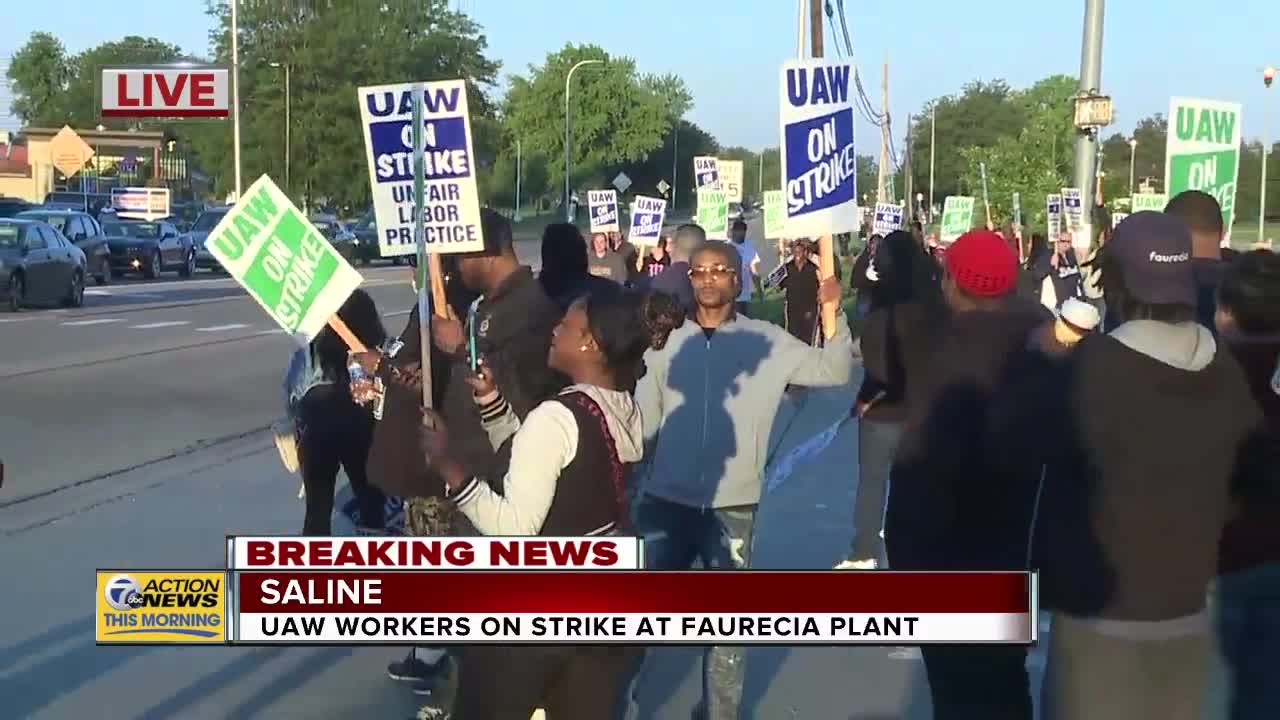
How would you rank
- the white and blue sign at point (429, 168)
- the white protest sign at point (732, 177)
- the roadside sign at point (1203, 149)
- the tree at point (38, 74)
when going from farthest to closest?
the tree at point (38, 74) → the white protest sign at point (732, 177) → the roadside sign at point (1203, 149) → the white and blue sign at point (429, 168)

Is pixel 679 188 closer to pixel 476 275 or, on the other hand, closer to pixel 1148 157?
pixel 1148 157

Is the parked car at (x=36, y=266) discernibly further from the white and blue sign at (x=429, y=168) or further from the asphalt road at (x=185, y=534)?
the white and blue sign at (x=429, y=168)

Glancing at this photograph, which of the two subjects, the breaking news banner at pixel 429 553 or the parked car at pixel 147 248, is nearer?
the breaking news banner at pixel 429 553

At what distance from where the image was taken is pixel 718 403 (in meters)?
6.20

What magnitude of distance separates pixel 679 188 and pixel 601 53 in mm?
13757

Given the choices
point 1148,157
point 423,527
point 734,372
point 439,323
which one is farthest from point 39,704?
point 1148,157

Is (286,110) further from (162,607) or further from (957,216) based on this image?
(162,607)

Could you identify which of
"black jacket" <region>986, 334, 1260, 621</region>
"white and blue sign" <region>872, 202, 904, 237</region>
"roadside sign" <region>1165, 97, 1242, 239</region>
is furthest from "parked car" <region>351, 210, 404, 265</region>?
"black jacket" <region>986, 334, 1260, 621</region>

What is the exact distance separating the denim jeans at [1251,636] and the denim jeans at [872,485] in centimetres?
380

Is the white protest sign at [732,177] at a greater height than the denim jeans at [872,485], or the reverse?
the white protest sign at [732,177]

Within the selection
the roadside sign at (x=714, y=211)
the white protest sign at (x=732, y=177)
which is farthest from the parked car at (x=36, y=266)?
the roadside sign at (x=714, y=211)

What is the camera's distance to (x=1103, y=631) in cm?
392

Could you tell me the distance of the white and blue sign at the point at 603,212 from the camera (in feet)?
87.6

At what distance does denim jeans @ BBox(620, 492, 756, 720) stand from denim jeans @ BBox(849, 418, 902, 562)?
2.82 meters
